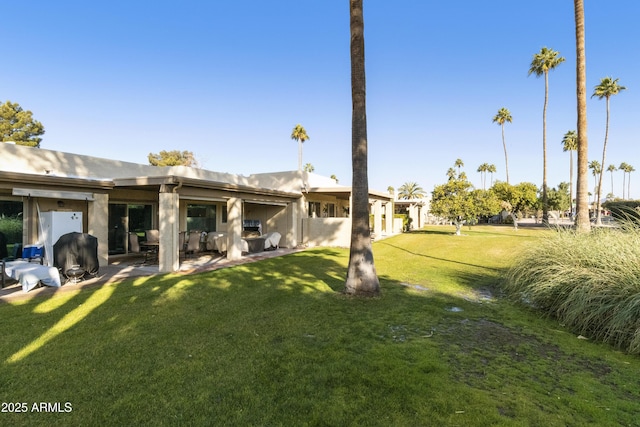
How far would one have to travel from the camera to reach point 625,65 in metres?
15.3

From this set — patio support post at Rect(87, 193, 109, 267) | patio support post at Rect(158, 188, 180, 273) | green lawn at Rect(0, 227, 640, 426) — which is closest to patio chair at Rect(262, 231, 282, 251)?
patio support post at Rect(158, 188, 180, 273)

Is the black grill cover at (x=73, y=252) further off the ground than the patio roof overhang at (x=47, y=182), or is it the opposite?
the patio roof overhang at (x=47, y=182)

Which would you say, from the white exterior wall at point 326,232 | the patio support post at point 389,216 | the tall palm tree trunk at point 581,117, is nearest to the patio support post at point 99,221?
the white exterior wall at point 326,232

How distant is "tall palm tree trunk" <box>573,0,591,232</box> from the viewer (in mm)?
9789

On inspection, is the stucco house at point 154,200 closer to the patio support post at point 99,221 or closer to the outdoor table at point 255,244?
the patio support post at point 99,221

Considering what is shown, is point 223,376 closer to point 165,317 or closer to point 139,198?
point 165,317

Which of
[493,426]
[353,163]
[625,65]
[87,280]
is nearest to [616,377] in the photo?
[493,426]

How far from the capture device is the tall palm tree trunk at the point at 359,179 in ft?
24.2

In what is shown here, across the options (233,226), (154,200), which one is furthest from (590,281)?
(154,200)

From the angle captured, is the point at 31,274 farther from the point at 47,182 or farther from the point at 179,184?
the point at 179,184

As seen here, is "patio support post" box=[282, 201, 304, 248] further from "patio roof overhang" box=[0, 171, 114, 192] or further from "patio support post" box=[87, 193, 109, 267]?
"patio roof overhang" box=[0, 171, 114, 192]

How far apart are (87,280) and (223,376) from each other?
285 inches

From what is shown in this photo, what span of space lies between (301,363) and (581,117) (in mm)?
11333

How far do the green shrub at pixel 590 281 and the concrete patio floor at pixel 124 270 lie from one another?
913cm
